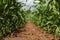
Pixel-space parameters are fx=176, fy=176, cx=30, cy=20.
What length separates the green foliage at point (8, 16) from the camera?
473 cm

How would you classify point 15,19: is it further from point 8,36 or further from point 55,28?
point 55,28

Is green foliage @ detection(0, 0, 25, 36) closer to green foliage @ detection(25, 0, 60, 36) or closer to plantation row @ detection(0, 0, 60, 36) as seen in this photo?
plantation row @ detection(0, 0, 60, 36)

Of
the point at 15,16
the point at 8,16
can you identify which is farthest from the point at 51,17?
the point at 8,16

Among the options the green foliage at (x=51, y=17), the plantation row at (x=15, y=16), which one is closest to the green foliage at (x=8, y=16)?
the plantation row at (x=15, y=16)

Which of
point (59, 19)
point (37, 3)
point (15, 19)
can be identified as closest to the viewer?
point (59, 19)

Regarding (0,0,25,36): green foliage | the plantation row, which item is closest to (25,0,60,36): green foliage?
the plantation row

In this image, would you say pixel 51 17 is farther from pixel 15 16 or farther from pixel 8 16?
pixel 8 16

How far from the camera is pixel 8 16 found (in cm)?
505

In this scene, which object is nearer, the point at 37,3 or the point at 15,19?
the point at 15,19

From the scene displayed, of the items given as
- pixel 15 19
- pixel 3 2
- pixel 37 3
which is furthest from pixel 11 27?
pixel 37 3

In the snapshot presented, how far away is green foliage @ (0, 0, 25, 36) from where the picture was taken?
473cm

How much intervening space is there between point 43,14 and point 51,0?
681 millimetres

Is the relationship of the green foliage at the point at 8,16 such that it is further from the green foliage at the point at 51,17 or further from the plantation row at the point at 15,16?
the green foliage at the point at 51,17

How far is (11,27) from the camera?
5.01 m
